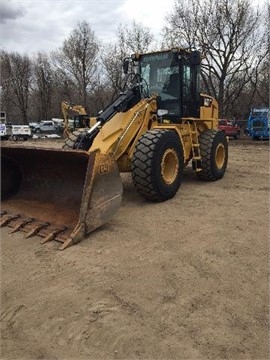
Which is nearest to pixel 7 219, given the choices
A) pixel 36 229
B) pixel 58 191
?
pixel 36 229

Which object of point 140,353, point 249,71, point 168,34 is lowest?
point 140,353

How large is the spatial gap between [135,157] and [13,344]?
11.6ft

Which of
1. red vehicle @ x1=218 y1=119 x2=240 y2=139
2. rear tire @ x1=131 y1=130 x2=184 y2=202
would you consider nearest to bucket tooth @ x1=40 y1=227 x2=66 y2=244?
rear tire @ x1=131 y1=130 x2=184 y2=202

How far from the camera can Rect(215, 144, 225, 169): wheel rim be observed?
8.59m

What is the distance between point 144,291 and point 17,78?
165 ft

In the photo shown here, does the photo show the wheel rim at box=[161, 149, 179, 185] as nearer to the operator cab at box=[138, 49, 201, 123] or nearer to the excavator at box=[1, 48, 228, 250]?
the excavator at box=[1, 48, 228, 250]

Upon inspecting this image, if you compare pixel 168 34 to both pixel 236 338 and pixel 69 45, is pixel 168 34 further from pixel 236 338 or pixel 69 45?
pixel 236 338

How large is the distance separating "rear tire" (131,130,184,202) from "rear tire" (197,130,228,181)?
1.47 metres

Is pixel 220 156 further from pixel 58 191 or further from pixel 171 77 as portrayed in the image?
pixel 58 191

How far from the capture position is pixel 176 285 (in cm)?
376

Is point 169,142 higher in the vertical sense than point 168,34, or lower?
lower

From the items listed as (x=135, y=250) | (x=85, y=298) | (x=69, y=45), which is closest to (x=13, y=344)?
(x=85, y=298)

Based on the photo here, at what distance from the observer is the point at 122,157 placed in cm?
654

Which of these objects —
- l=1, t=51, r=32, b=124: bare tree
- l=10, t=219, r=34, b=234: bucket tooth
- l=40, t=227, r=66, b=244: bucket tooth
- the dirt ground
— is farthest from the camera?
l=1, t=51, r=32, b=124: bare tree
